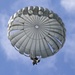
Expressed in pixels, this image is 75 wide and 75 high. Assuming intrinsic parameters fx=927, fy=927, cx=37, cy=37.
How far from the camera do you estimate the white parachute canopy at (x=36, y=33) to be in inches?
4309

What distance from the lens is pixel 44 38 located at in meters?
111

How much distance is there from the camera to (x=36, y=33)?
110 metres

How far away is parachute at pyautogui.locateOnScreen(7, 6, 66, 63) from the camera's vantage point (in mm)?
109188

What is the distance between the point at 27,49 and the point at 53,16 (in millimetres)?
5245

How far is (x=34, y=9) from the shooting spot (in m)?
109

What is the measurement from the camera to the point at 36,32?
110 metres

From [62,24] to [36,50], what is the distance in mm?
4554

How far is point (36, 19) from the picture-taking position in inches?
4323

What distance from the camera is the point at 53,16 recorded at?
10900cm

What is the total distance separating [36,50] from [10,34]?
3.67m

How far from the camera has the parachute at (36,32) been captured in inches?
4299

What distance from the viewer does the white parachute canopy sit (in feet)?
359

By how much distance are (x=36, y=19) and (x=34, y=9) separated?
163cm

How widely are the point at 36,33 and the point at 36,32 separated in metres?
0.13
